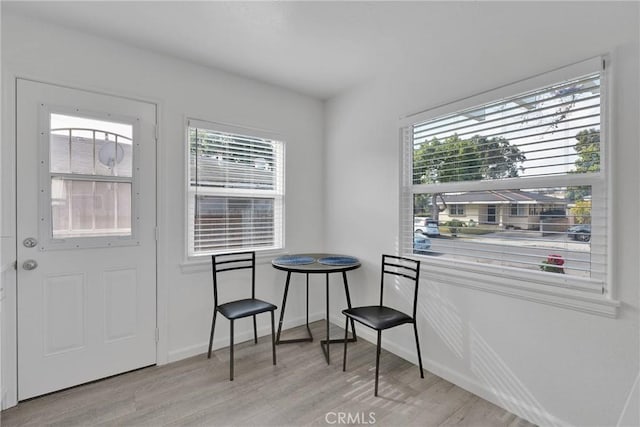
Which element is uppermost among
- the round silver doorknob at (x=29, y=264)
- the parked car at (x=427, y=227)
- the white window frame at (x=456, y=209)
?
the white window frame at (x=456, y=209)

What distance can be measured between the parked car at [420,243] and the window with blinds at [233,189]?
139 centimetres

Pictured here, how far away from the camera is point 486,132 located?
2123 mm

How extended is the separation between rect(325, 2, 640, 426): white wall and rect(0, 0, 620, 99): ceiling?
0.01 meters

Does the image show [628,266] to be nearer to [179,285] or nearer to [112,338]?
[179,285]

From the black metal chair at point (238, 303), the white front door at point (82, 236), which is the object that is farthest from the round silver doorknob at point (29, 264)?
the black metal chair at point (238, 303)

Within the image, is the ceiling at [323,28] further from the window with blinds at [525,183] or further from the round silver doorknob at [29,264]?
the round silver doorknob at [29,264]

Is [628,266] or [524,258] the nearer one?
[628,266]

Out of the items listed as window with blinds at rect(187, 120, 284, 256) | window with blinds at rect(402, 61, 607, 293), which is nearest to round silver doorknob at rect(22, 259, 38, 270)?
window with blinds at rect(187, 120, 284, 256)

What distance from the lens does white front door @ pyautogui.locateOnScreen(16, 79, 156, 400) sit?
203 centimetres

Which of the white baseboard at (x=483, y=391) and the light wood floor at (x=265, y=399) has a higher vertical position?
the white baseboard at (x=483, y=391)

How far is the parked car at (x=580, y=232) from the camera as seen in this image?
5.52ft

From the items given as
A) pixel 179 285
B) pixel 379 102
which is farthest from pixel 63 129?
pixel 379 102

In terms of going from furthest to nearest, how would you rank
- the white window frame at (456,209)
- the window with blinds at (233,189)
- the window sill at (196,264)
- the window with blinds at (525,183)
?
the window with blinds at (233,189)
the window sill at (196,264)
the white window frame at (456,209)
the window with blinds at (525,183)

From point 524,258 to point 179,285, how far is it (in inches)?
102
